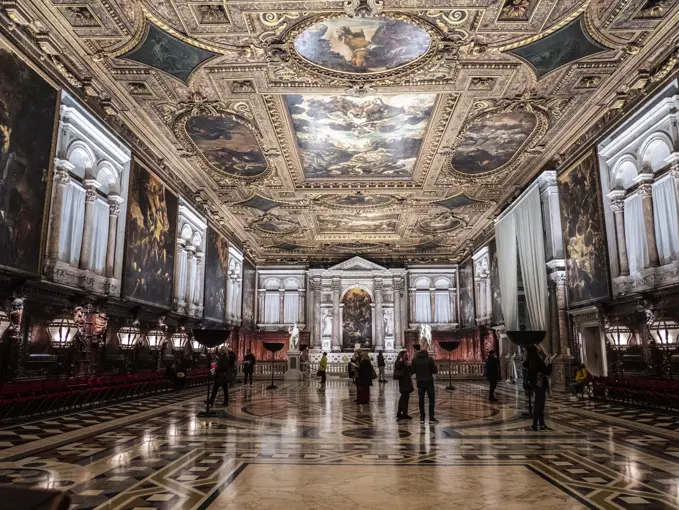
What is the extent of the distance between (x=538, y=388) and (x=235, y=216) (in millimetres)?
19233

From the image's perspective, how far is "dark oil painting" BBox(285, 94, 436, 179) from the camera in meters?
13.9

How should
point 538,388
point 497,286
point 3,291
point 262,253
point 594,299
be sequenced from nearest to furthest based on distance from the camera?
point 538,388
point 3,291
point 594,299
point 497,286
point 262,253

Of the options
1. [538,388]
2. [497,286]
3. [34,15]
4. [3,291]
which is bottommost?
[538,388]

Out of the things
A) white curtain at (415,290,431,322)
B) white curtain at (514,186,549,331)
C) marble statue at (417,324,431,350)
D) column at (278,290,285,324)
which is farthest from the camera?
white curtain at (415,290,431,322)

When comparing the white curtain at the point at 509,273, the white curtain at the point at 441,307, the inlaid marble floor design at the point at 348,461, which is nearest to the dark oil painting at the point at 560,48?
the inlaid marble floor design at the point at 348,461

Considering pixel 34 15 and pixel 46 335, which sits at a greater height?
pixel 34 15

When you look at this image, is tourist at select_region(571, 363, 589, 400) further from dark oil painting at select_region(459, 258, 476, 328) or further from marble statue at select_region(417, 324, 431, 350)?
marble statue at select_region(417, 324, 431, 350)

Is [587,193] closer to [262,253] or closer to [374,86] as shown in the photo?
[374,86]

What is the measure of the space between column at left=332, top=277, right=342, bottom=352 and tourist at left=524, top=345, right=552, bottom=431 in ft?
83.1

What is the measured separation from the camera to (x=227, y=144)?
53.8ft

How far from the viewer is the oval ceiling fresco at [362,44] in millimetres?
10477

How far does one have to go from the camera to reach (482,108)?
46.4 feet

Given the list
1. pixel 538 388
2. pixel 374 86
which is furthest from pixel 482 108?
pixel 538 388

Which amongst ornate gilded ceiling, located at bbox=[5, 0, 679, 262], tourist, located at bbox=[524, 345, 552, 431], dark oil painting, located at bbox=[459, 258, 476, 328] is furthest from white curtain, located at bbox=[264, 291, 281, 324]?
tourist, located at bbox=[524, 345, 552, 431]
